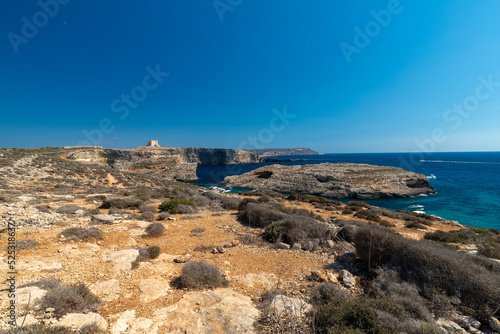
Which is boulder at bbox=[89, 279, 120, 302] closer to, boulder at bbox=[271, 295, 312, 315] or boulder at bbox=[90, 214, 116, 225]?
boulder at bbox=[271, 295, 312, 315]

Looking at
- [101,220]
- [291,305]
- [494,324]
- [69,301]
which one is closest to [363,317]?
[291,305]

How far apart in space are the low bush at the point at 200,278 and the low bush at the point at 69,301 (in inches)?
63.2

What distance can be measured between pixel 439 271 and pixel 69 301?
719 cm

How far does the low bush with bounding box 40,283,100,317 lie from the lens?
3020mm

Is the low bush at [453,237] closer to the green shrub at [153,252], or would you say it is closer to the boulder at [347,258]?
the boulder at [347,258]

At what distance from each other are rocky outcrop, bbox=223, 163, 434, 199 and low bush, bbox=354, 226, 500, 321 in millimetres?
29615

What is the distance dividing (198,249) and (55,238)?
16.0 ft

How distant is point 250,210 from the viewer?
963 centimetres

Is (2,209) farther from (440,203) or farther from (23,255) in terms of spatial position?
(440,203)

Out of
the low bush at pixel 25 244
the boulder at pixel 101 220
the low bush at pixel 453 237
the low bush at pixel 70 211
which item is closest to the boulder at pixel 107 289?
the low bush at pixel 25 244

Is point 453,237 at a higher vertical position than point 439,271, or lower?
lower

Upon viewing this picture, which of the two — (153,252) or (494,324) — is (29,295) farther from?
(494,324)

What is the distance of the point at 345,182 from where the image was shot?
3444 centimetres

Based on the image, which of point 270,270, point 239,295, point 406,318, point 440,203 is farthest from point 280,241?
point 440,203
